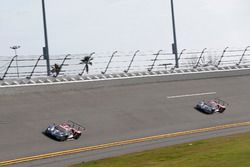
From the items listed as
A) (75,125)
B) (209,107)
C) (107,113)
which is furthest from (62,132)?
(209,107)

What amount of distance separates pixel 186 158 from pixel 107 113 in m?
13.5

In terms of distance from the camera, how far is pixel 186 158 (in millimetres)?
15945

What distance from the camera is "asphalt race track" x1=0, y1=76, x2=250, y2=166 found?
2331 centimetres

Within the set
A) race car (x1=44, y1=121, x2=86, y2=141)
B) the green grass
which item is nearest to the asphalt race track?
race car (x1=44, y1=121, x2=86, y2=141)

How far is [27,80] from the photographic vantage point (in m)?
35.5

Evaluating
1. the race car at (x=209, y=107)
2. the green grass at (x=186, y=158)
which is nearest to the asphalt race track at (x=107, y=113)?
the race car at (x=209, y=107)

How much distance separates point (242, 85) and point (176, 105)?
11.4 m

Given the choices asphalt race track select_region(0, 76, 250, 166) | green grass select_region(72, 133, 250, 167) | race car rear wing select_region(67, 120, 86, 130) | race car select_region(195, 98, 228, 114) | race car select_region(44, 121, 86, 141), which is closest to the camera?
green grass select_region(72, 133, 250, 167)

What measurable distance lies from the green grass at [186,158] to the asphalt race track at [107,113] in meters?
2.76

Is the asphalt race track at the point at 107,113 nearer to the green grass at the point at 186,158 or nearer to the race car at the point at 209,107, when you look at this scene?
the race car at the point at 209,107

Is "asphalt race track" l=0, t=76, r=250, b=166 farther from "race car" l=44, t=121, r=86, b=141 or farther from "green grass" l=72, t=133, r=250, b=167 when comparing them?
"green grass" l=72, t=133, r=250, b=167

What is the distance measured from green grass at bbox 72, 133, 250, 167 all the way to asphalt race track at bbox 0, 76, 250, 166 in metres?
2.76

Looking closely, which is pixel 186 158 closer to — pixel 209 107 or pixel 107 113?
pixel 107 113

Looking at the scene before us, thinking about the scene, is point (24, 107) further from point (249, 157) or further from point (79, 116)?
point (249, 157)
